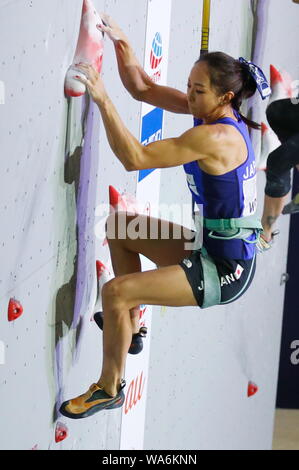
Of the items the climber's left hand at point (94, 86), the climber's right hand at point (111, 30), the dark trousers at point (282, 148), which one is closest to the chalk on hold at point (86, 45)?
the climber's right hand at point (111, 30)

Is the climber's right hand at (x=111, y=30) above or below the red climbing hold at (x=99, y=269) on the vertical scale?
above

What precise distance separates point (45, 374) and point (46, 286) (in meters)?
0.34

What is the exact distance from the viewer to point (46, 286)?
10.8ft

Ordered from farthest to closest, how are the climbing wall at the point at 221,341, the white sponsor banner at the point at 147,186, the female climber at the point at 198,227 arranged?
the climbing wall at the point at 221,341 → the white sponsor banner at the point at 147,186 → the female climber at the point at 198,227

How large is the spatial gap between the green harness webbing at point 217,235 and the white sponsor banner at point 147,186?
991mm

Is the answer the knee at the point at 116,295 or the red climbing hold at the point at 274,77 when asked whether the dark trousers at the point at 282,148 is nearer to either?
the red climbing hold at the point at 274,77

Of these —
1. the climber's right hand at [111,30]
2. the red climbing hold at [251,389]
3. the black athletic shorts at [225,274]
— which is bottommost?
the black athletic shorts at [225,274]

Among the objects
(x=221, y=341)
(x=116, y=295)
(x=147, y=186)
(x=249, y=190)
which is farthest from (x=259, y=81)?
(x=221, y=341)

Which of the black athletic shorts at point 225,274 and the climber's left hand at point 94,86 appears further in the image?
the black athletic shorts at point 225,274

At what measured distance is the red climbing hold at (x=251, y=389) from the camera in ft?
19.7

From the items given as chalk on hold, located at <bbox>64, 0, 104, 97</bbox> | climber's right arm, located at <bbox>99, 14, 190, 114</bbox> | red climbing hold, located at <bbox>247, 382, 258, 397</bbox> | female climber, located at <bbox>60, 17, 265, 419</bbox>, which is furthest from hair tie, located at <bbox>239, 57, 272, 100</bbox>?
red climbing hold, located at <bbox>247, 382, 258, 397</bbox>

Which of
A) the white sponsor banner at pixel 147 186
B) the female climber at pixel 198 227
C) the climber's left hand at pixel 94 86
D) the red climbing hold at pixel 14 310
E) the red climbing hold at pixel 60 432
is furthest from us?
the white sponsor banner at pixel 147 186

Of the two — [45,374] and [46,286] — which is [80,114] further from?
[45,374]
